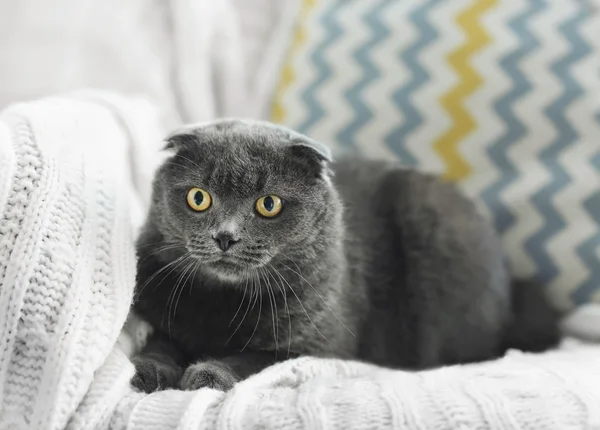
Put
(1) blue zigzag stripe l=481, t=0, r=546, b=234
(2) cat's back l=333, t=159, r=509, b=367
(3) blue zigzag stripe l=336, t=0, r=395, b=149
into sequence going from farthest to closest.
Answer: (3) blue zigzag stripe l=336, t=0, r=395, b=149
(1) blue zigzag stripe l=481, t=0, r=546, b=234
(2) cat's back l=333, t=159, r=509, b=367

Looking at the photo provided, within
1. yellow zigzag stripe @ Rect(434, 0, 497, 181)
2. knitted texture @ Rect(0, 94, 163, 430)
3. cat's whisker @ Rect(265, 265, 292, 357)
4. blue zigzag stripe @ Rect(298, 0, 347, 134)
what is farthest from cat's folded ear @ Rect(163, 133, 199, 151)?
yellow zigzag stripe @ Rect(434, 0, 497, 181)

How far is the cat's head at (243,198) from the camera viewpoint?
964 millimetres

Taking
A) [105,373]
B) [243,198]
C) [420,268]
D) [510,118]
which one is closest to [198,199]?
[243,198]

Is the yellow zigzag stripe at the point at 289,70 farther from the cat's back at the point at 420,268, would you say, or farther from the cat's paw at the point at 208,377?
the cat's paw at the point at 208,377

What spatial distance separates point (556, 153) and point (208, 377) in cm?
102

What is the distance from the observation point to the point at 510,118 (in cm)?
152

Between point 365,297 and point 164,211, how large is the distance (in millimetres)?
475

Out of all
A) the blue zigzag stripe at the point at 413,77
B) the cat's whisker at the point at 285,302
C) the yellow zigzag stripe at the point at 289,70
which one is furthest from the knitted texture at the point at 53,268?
the blue zigzag stripe at the point at 413,77

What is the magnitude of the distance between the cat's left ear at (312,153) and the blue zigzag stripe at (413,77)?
0.62 metres

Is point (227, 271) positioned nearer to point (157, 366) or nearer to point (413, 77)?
point (157, 366)

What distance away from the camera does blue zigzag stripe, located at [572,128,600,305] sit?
1.39m

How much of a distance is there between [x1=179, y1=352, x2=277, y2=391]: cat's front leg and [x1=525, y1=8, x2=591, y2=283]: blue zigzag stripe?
76cm

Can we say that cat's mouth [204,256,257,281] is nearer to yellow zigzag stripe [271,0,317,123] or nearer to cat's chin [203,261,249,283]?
cat's chin [203,261,249,283]

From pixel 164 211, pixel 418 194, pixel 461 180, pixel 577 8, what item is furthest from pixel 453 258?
pixel 577 8
